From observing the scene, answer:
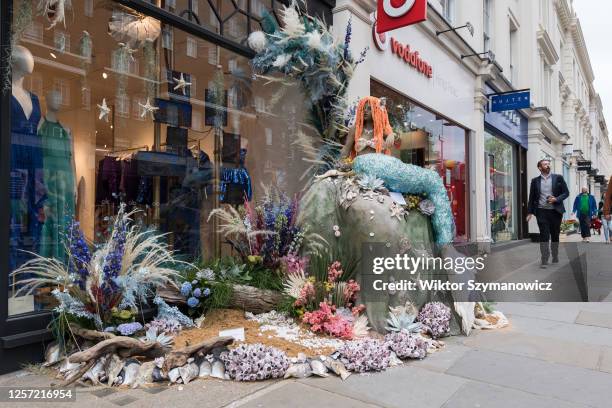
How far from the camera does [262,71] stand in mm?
5789

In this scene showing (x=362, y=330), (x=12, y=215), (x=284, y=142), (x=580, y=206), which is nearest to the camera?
(x=12, y=215)

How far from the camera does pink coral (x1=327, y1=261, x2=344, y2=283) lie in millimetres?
4250

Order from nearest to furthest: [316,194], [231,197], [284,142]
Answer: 1. [316,194]
2. [231,197]
3. [284,142]

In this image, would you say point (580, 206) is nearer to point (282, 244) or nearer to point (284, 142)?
point (284, 142)

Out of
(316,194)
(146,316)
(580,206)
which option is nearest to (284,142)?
(316,194)

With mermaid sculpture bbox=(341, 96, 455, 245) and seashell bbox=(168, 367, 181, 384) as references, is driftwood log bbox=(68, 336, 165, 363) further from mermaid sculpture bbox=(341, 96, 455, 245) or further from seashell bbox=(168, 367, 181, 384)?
mermaid sculpture bbox=(341, 96, 455, 245)

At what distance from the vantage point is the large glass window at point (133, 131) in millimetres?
3838

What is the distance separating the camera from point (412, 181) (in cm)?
443

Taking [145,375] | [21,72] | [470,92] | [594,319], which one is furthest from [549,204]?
[21,72]

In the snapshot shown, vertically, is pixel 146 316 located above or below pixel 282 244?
below

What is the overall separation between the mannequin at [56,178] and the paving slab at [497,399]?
3.34 meters

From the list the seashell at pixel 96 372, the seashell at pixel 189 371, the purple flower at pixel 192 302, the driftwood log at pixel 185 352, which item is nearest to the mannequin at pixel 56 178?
the purple flower at pixel 192 302

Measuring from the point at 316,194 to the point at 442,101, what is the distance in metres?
6.37

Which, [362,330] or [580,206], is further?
[580,206]
